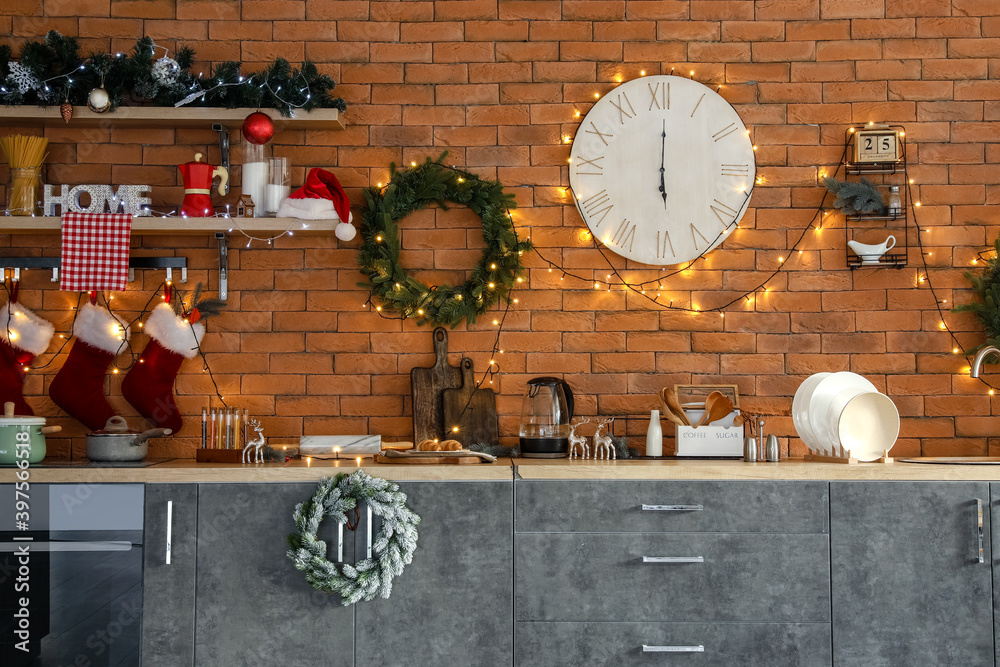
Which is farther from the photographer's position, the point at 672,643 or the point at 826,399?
the point at 826,399

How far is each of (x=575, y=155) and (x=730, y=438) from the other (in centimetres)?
117

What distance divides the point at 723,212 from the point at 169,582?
2.26 m

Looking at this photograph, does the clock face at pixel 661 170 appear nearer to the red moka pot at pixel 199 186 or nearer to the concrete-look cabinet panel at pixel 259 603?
the red moka pot at pixel 199 186

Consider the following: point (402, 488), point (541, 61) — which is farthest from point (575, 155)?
point (402, 488)

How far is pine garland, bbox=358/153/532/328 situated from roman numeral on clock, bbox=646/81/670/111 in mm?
650

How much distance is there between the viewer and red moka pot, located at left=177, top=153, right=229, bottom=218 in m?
2.87

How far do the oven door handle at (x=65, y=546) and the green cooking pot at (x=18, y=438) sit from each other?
269mm

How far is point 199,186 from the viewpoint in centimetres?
288

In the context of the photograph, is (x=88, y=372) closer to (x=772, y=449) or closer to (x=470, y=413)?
(x=470, y=413)

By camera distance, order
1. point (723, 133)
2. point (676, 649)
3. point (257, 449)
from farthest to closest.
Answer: point (723, 133), point (257, 449), point (676, 649)

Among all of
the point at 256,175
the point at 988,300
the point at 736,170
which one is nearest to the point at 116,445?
the point at 256,175

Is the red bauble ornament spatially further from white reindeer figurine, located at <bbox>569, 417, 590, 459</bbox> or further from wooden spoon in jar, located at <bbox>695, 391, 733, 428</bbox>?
wooden spoon in jar, located at <bbox>695, 391, 733, 428</bbox>

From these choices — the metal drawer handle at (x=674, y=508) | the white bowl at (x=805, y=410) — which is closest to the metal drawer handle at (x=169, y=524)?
the metal drawer handle at (x=674, y=508)

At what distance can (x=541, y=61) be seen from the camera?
123 inches
